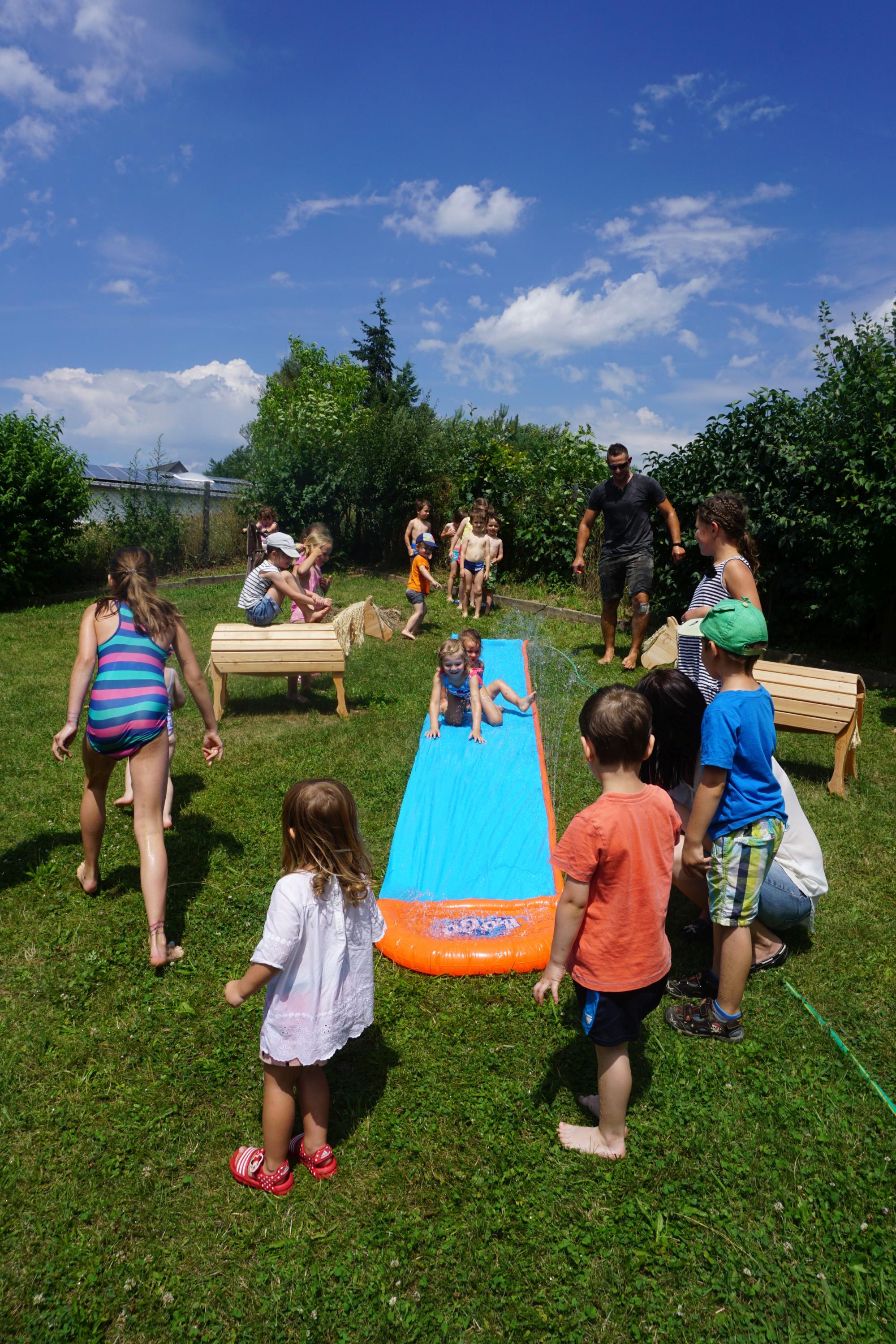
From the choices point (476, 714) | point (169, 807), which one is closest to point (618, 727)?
point (169, 807)

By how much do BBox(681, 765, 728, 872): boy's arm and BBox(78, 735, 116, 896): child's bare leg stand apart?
2615mm

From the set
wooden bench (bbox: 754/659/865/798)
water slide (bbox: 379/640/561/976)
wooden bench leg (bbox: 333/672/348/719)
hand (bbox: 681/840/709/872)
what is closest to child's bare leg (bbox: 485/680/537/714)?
water slide (bbox: 379/640/561/976)

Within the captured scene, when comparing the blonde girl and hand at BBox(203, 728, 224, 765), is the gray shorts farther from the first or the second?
hand at BBox(203, 728, 224, 765)

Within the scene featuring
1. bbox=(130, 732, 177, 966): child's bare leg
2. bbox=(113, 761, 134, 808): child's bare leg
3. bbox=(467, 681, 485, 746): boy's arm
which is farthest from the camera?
bbox=(467, 681, 485, 746): boy's arm

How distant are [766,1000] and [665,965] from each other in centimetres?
117

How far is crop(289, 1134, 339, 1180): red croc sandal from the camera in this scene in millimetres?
2525

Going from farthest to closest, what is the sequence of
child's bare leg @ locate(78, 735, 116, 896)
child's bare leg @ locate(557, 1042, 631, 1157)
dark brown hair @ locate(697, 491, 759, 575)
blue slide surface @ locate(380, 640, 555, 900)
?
blue slide surface @ locate(380, 640, 555, 900), dark brown hair @ locate(697, 491, 759, 575), child's bare leg @ locate(78, 735, 116, 896), child's bare leg @ locate(557, 1042, 631, 1157)

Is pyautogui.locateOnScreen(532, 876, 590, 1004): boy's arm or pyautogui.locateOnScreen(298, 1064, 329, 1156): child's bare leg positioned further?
pyautogui.locateOnScreen(298, 1064, 329, 1156): child's bare leg

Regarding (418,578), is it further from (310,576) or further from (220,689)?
(220,689)

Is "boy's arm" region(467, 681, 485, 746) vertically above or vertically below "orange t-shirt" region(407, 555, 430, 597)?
below

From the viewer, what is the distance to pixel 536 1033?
3.16 meters

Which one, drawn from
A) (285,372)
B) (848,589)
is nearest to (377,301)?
(285,372)

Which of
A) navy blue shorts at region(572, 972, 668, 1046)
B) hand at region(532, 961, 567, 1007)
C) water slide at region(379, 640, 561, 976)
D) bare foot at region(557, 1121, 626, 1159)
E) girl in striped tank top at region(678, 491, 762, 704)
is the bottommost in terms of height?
bare foot at region(557, 1121, 626, 1159)

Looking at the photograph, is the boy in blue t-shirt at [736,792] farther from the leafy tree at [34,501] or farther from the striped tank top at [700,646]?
the leafy tree at [34,501]
